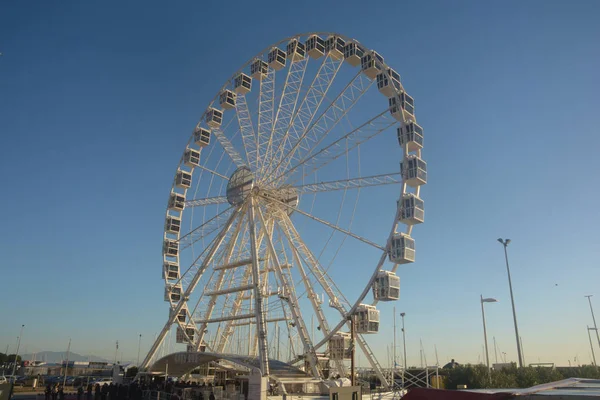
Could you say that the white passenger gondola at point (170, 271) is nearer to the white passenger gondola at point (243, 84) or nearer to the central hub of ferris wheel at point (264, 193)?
the central hub of ferris wheel at point (264, 193)

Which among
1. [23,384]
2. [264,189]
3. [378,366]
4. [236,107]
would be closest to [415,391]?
[378,366]

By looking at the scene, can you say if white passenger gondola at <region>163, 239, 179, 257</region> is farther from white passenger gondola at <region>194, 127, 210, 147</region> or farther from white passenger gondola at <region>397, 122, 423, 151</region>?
white passenger gondola at <region>397, 122, 423, 151</region>

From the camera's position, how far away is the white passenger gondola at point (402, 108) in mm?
33781

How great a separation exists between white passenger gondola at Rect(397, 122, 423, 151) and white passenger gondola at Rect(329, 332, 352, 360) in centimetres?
1377

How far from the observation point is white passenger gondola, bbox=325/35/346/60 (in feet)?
121

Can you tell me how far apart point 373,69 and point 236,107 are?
1330 cm

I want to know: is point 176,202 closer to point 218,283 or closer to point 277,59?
point 218,283

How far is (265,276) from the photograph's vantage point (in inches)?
1570

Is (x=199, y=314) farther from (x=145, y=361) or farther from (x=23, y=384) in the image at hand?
(x=23, y=384)

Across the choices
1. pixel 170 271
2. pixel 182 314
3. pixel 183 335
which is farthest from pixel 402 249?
pixel 170 271

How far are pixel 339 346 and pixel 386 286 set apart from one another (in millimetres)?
5564

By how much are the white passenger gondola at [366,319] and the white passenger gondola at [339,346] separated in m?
1.37

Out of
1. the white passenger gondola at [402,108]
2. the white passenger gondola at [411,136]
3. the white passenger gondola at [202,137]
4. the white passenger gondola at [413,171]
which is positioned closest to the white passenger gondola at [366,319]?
the white passenger gondola at [413,171]

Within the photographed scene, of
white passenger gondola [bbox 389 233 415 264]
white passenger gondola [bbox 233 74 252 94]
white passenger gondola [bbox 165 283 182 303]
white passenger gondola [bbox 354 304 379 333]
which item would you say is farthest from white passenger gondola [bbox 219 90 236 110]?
white passenger gondola [bbox 354 304 379 333]
